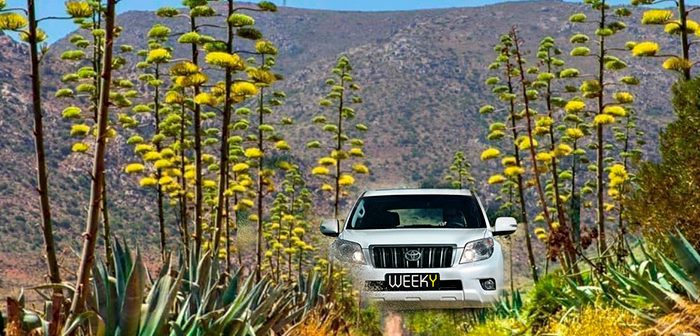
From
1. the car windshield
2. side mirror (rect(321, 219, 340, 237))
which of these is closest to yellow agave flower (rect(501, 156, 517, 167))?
the car windshield

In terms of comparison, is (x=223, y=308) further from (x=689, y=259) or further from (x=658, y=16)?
(x=658, y=16)

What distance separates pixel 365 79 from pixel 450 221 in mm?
129302

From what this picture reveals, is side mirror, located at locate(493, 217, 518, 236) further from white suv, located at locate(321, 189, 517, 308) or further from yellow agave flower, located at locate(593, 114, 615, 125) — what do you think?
yellow agave flower, located at locate(593, 114, 615, 125)

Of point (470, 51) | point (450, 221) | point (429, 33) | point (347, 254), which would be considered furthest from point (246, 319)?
point (429, 33)

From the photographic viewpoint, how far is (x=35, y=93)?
7.04 m

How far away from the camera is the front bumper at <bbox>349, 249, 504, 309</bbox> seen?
34.3 ft

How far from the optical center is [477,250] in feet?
35.5

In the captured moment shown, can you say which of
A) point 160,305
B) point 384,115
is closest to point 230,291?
point 160,305

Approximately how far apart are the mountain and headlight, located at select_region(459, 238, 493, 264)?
207 ft

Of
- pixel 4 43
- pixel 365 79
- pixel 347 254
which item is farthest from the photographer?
pixel 365 79

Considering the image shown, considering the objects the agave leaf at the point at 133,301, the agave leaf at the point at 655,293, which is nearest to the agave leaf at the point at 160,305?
the agave leaf at the point at 133,301

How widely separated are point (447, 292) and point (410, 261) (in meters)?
0.52

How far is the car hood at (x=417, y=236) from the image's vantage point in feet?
35.1

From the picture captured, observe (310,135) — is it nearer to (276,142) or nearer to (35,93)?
(276,142)
